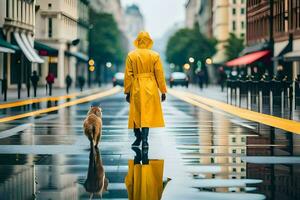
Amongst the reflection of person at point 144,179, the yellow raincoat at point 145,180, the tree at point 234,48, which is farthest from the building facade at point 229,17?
the yellow raincoat at point 145,180

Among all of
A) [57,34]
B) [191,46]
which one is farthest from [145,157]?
[191,46]

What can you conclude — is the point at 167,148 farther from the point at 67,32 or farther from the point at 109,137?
the point at 67,32

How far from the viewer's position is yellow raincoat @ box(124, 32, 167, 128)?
14906 millimetres

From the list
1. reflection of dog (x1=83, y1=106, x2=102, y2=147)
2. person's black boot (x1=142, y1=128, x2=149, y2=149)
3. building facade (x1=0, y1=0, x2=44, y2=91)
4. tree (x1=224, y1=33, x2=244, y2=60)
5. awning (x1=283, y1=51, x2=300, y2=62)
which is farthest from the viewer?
tree (x1=224, y1=33, x2=244, y2=60)

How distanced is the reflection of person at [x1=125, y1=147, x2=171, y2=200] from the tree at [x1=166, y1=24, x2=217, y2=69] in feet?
365

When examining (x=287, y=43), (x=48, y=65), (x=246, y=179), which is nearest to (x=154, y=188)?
(x=246, y=179)

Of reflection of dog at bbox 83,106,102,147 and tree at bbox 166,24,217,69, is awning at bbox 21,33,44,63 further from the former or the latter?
reflection of dog at bbox 83,106,102,147

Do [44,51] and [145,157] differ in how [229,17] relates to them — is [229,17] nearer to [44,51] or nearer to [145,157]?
[44,51]

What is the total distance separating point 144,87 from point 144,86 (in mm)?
24

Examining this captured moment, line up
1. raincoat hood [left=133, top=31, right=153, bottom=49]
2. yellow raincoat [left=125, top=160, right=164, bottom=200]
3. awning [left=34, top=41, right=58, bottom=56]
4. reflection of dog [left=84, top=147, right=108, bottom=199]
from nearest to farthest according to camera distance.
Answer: yellow raincoat [left=125, top=160, right=164, bottom=200], reflection of dog [left=84, top=147, right=108, bottom=199], raincoat hood [left=133, top=31, right=153, bottom=49], awning [left=34, top=41, right=58, bottom=56]

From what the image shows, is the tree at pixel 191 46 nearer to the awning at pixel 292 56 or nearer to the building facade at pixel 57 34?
the building facade at pixel 57 34

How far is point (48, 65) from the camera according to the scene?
93938mm

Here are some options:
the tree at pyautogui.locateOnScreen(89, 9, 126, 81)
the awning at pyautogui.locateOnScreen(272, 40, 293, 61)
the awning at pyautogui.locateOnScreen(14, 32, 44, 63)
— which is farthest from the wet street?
the tree at pyautogui.locateOnScreen(89, 9, 126, 81)

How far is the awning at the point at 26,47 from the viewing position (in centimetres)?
6885
